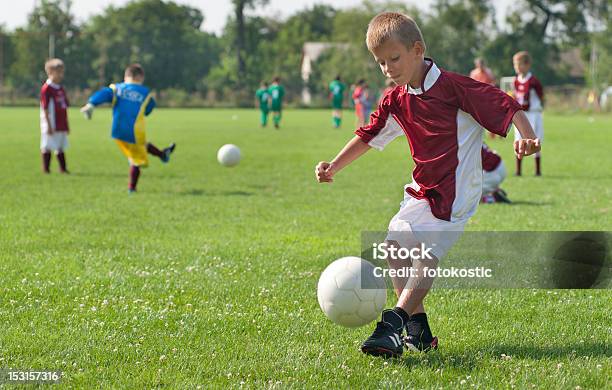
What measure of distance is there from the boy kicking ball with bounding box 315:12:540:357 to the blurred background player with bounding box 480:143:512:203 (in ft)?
20.7

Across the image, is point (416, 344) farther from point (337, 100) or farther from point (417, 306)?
point (337, 100)

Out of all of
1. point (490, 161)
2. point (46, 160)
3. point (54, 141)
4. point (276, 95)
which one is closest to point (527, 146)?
point (490, 161)

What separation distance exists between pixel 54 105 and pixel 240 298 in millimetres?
10545

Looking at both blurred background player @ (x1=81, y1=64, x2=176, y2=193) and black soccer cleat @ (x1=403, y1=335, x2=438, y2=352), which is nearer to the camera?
black soccer cleat @ (x1=403, y1=335, x2=438, y2=352)

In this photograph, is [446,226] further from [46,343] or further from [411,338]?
[46,343]

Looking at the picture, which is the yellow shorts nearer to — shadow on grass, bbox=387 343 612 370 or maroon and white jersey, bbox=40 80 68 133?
maroon and white jersey, bbox=40 80 68 133

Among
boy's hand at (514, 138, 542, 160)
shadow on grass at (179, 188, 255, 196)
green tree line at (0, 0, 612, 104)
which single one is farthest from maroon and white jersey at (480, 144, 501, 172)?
green tree line at (0, 0, 612, 104)

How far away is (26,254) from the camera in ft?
24.3

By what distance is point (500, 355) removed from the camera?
447 cm

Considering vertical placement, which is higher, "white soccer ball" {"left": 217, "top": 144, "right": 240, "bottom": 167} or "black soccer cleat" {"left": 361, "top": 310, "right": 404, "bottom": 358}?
"white soccer ball" {"left": 217, "top": 144, "right": 240, "bottom": 167}

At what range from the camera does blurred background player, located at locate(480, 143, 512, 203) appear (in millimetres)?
10841

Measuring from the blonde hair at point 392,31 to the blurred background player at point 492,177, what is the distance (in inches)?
261

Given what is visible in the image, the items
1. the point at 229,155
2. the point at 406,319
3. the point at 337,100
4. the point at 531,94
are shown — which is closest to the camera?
the point at 406,319

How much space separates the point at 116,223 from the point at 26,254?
208 centimetres
